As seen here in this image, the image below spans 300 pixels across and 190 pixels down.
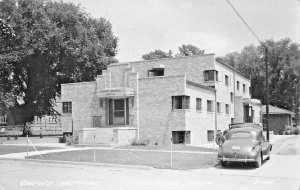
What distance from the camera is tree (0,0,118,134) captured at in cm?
4309

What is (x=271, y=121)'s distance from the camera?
5934 cm

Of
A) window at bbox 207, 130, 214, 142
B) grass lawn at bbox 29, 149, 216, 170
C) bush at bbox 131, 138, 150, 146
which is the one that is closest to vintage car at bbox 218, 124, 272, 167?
grass lawn at bbox 29, 149, 216, 170

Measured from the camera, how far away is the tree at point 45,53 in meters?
43.1

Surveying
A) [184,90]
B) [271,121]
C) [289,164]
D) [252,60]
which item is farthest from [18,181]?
[252,60]

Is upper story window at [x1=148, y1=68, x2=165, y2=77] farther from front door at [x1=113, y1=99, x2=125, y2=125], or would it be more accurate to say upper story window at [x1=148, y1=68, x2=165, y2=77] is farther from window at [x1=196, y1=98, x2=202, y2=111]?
front door at [x1=113, y1=99, x2=125, y2=125]

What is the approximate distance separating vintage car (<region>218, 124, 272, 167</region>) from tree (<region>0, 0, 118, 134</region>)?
94.4 feet

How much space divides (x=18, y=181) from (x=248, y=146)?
8.97 meters

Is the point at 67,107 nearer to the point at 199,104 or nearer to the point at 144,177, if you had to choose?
the point at 199,104

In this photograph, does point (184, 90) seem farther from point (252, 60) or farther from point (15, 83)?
point (252, 60)

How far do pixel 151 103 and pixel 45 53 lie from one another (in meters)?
18.0

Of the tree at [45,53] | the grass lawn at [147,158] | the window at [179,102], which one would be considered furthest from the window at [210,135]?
the tree at [45,53]

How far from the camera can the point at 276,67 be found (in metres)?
74.1

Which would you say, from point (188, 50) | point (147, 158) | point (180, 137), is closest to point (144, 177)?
point (147, 158)

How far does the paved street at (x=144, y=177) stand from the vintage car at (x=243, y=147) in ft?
1.34
